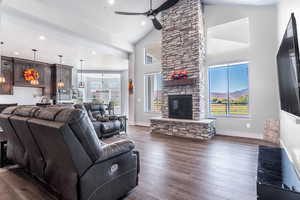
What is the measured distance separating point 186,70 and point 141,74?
269 cm

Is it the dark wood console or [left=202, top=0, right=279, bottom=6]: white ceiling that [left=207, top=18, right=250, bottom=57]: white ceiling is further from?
the dark wood console

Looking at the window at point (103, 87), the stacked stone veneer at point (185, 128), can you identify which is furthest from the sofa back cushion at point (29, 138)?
the window at point (103, 87)

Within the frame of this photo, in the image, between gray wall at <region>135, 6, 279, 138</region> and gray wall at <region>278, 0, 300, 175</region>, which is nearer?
gray wall at <region>278, 0, 300, 175</region>

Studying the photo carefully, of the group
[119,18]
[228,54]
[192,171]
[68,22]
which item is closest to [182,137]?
[192,171]

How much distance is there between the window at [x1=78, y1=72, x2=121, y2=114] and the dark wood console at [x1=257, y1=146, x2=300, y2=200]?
9289 millimetres

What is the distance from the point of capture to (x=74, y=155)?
142cm

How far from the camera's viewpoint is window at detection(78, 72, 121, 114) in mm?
10516

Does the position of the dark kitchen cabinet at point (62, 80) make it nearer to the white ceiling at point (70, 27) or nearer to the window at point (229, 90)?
the white ceiling at point (70, 27)

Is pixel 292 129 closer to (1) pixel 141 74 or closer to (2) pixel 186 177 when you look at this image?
(2) pixel 186 177

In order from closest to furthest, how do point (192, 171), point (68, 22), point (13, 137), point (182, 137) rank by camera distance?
point (13, 137)
point (192, 171)
point (68, 22)
point (182, 137)

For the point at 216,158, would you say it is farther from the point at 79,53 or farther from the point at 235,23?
the point at 79,53

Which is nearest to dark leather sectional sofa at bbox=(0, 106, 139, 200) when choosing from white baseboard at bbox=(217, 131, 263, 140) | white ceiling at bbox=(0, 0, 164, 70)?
white ceiling at bbox=(0, 0, 164, 70)

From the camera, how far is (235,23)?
5367 millimetres

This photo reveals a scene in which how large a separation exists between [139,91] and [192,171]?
542cm
